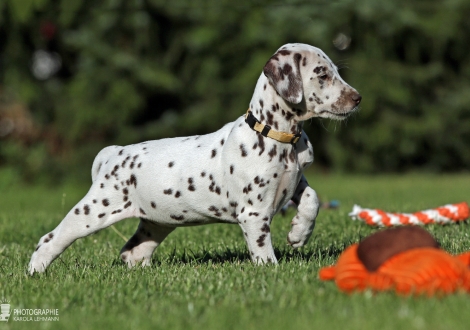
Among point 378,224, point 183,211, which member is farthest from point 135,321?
point 378,224

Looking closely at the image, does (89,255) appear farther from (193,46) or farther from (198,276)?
(193,46)

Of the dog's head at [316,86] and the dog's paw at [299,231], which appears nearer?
the dog's head at [316,86]

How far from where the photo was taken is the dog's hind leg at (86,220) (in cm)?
579

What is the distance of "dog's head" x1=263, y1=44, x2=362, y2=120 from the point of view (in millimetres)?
5418

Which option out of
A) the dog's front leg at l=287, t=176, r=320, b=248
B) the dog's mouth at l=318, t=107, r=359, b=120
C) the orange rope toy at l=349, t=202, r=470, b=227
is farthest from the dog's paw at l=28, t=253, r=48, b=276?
→ the orange rope toy at l=349, t=202, r=470, b=227

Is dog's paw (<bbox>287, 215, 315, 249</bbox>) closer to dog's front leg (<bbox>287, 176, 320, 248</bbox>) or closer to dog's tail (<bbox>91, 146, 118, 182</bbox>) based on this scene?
dog's front leg (<bbox>287, 176, 320, 248</bbox>)

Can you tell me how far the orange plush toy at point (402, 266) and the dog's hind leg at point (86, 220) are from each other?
2.21 m

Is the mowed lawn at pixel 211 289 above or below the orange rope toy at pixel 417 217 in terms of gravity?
above

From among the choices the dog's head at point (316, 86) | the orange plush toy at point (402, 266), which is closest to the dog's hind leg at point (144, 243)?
the dog's head at point (316, 86)

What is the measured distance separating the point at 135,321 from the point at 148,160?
7.19ft

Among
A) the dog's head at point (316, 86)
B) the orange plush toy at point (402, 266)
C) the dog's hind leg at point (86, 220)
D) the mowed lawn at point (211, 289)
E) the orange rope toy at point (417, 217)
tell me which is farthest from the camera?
the orange rope toy at point (417, 217)

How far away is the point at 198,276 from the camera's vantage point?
510 cm

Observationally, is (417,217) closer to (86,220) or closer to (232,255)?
(232,255)

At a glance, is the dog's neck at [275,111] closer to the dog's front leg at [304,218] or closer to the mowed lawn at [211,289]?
the dog's front leg at [304,218]
